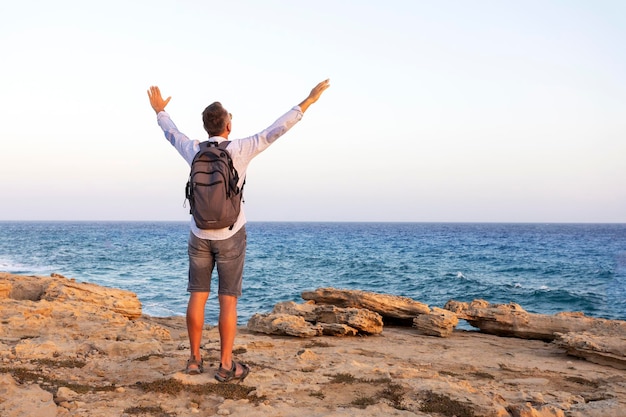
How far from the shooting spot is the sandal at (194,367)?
4.41m

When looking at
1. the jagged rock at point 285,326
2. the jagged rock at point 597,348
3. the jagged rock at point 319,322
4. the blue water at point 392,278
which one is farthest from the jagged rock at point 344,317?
the blue water at point 392,278

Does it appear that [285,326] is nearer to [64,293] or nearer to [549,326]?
[64,293]

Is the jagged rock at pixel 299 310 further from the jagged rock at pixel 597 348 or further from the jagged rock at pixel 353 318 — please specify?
the jagged rock at pixel 597 348

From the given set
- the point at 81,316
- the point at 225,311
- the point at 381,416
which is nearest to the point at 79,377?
the point at 225,311

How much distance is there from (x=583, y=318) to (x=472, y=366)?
467cm

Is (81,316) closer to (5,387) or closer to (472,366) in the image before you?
(5,387)

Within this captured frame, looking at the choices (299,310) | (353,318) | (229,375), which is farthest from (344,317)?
(229,375)

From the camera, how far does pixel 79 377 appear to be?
14.6 feet

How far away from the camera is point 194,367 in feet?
14.6

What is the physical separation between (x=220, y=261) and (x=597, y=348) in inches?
215

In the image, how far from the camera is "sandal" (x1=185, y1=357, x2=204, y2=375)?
441 cm

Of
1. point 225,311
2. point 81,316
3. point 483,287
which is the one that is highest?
point 225,311

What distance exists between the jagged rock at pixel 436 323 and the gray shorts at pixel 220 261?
5.41m

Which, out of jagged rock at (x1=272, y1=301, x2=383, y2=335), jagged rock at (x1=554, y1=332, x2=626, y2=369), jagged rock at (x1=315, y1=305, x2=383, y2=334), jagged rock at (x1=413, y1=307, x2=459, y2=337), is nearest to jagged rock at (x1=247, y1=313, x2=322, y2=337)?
jagged rock at (x1=272, y1=301, x2=383, y2=335)
